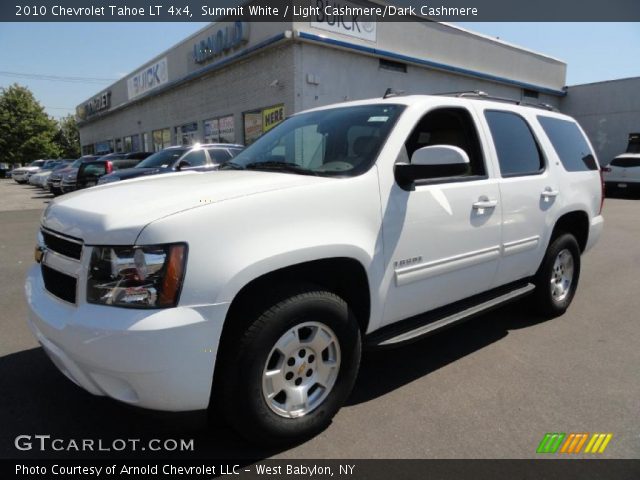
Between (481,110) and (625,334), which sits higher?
(481,110)

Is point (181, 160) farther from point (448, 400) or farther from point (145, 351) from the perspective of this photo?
point (145, 351)

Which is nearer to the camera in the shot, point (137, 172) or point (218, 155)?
point (137, 172)

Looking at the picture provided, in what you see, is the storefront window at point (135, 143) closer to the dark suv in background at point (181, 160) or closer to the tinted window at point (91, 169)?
the tinted window at point (91, 169)

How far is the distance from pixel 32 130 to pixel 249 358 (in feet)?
192

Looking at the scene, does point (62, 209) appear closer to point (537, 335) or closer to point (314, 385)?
point (314, 385)

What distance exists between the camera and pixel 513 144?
3691 mm

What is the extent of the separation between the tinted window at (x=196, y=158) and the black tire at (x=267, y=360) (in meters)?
8.78

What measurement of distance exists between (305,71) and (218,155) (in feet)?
17.9

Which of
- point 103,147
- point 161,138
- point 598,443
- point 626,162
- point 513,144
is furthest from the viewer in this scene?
point 103,147

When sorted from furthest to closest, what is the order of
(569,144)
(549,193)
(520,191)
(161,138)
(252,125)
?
1. (161,138)
2. (252,125)
3. (569,144)
4. (549,193)
5. (520,191)

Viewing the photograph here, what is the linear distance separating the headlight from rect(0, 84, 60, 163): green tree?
5756 cm

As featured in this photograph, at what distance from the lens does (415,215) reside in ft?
9.09

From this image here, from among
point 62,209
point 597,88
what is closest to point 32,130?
point 597,88

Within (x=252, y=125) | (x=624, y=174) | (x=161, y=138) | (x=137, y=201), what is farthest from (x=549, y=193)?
(x=161, y=138)
